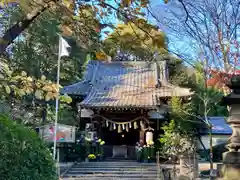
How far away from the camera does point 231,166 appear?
764cm

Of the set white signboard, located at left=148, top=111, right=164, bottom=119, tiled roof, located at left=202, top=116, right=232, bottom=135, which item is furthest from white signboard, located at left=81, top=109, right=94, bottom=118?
tiled roof, located at left=202, top=116, right=232, bottom=135

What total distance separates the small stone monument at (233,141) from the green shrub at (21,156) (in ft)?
16.0

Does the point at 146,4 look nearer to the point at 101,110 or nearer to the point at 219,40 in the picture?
the point at 219,40

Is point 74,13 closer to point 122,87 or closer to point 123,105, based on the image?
point 123,105

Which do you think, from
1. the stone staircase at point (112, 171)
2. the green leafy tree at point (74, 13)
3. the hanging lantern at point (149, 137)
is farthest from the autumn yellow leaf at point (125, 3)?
the hanging lantern at point (149, 137)

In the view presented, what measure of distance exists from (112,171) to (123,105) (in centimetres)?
344

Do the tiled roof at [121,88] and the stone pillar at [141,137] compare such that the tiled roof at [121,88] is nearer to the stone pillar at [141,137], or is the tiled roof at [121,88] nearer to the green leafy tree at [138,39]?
the stone pillar at [141,137]

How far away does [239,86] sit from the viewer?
26.5 feet

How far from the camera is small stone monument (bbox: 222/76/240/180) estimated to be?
7.60m

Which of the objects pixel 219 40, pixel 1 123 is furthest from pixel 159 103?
pixel 1 123

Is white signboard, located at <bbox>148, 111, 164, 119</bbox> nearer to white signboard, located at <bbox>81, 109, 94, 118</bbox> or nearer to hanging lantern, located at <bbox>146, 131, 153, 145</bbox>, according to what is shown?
hanging lantern, located at <bbox>146, 131, 153, 145</bbox>

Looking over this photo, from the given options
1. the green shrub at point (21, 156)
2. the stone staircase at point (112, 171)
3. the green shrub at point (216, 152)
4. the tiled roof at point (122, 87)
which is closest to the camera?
the green shrub at point (21, 156)

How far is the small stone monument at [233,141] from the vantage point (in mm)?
7598

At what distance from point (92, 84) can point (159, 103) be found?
13.0ft
